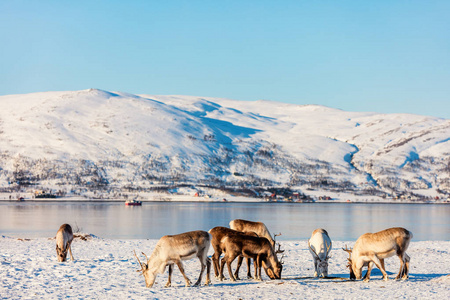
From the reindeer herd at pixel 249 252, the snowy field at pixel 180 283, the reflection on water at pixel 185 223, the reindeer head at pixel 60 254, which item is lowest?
the reflection on water at pixel 185 223

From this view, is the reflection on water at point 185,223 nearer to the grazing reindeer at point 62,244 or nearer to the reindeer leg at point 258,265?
the grazing reindeer at point 62,244

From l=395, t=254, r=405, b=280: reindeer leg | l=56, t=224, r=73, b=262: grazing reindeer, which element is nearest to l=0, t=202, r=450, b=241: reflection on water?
l=56, t=224, r=73, b=262: grazing reindeer

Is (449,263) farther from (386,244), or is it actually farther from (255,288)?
(255,288)

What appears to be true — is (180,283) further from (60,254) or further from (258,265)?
(60,254)

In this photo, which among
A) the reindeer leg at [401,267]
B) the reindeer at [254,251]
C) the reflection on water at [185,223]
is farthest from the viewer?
the reflection on water at [185,223]

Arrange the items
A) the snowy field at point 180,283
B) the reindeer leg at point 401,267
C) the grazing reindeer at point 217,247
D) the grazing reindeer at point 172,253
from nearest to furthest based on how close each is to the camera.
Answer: the snowy field at point 180,283 → the grazing reindeer at point 172,253 → the reindeer leg at point 401,267 → the grazing reindeer at point 217,247

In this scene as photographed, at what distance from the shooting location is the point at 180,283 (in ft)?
72.2

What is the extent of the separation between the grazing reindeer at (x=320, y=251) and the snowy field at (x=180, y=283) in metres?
0.66

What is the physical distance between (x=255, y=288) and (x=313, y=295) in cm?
225

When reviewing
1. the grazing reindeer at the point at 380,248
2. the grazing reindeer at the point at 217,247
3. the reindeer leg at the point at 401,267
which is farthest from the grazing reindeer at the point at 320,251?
the grazing reindeer at the point at 217,247

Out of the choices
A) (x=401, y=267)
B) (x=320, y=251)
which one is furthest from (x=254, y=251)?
(x=401, y=267)

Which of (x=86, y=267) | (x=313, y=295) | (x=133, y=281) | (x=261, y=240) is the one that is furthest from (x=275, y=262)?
(x=86, y=267)

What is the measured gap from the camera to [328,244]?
24906mm

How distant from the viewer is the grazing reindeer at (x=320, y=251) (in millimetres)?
23922
